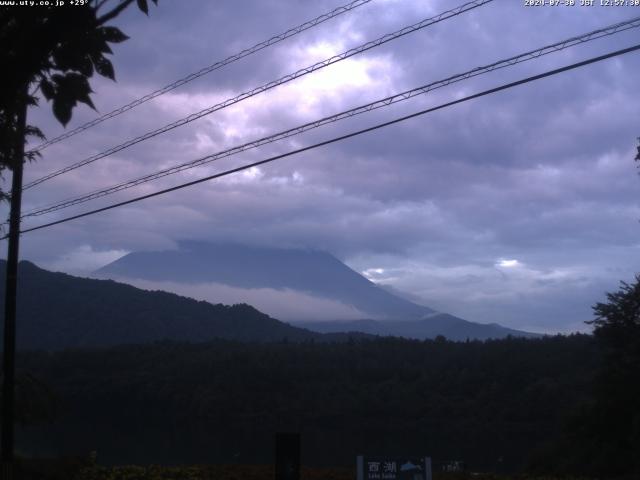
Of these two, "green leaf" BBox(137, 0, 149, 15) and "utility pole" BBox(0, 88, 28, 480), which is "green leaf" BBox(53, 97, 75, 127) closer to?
"green leaf" BBox(137, 0, 149, 15)

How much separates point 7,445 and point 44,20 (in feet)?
44.1

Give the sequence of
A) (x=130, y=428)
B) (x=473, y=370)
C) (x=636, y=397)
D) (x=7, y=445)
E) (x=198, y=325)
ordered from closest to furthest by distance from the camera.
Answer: (x=7, y=445)
(x=636, y=397)
(x=130, y=428)
(x=473, y=370)
(x=198, y=325)

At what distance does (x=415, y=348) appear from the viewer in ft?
270

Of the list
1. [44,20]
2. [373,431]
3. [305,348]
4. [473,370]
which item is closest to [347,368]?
[305,348]

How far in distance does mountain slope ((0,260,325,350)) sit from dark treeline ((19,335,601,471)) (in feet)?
84.8

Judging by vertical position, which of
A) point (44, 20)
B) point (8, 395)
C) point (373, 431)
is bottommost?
point (373, 431)

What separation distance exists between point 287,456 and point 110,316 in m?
111

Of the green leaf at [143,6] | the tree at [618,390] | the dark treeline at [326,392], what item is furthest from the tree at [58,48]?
the dark treeline at [326,392]

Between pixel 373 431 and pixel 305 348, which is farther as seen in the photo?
pixel 305 348

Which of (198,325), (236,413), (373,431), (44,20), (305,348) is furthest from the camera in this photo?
(198,325)

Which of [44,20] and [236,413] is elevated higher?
[44,20]

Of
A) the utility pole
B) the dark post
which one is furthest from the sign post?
the utility pole

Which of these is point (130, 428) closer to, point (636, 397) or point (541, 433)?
point (541, 433)

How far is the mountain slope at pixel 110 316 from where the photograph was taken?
107062 millimetres
